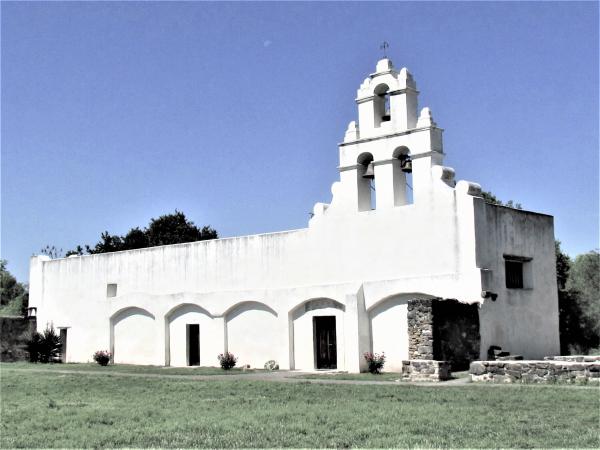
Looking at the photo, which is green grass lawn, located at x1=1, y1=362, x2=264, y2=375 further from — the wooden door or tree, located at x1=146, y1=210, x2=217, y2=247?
tree, located at x1=146, y1=210, x2=217, y2=247

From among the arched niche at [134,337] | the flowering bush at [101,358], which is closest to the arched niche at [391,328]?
the arched niche at [134,337]

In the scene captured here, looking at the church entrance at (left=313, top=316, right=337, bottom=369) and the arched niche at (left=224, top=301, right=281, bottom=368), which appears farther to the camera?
the arched niche at (left=224, top=301, right=281, bottom=368)

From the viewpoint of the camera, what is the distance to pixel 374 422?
1248 centimetres

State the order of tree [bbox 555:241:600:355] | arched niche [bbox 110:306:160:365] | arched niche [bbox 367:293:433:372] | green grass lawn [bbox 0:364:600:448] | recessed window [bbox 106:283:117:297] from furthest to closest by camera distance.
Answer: tree [bbox 555:241:600:355] → recessed window [bbox 106:283:117:297] → arched niche [bbox 110:306:160:365] → arched niche [bbox 367:293:433:372] → green grass lawn [bbox 0:364:600:448]

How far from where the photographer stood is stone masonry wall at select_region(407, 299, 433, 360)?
22594 millimetres

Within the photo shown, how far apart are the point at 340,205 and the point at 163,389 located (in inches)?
403

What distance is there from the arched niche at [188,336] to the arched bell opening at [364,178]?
25.9 feet

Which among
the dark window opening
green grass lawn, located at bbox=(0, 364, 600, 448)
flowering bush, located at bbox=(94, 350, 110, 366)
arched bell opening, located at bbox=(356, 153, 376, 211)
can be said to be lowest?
green grass lawn, located at bbox=(0, 364, 600, 448)

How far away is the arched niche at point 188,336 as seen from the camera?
100 feet

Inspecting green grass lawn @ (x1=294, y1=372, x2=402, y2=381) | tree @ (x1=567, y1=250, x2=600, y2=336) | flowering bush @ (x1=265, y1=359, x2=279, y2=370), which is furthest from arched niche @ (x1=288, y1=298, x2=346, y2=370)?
tree @ (x1=567, y1=250, x2=600, y2=336)

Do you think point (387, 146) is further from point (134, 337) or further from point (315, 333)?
point (134, 337)

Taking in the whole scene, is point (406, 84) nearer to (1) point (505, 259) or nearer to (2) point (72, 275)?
(1) point (505, 259)

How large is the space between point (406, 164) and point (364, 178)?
1.76 meters

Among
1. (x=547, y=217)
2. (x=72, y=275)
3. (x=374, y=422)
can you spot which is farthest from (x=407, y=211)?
(x=72, y=275)
